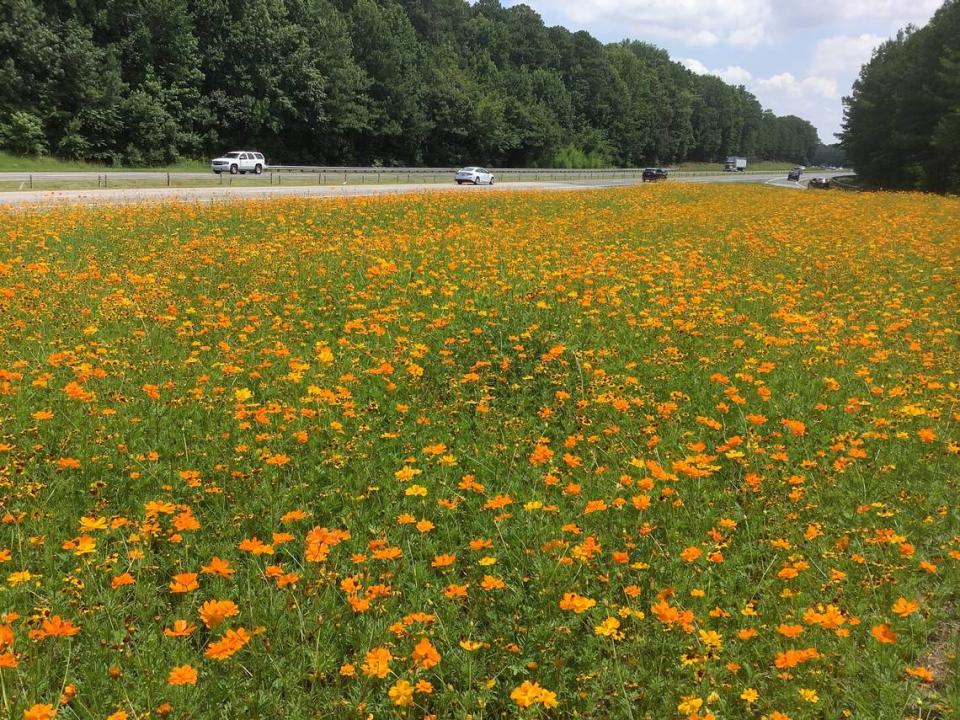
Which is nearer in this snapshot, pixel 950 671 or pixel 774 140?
pixel 950 671

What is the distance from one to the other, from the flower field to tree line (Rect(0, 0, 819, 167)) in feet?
139

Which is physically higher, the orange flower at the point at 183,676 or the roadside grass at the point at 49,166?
the roadside grass at the point at 49,166

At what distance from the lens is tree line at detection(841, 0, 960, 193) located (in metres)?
42.6

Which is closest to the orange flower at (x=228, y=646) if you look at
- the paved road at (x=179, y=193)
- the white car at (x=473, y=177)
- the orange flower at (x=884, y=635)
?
the orange flower at (x=884, y=635)

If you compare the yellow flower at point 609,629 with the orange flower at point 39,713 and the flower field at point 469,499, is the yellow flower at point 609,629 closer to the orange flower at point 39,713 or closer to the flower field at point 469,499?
the flower field at point 469,499

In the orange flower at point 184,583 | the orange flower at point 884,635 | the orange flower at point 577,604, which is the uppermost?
the orange flower at point 184,583

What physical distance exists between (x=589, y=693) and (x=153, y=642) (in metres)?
1.97

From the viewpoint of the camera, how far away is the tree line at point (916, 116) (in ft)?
140

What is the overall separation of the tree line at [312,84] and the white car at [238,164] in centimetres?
696

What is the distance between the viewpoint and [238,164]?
44.1m

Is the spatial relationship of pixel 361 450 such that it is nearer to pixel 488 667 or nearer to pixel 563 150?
pixel 488 667

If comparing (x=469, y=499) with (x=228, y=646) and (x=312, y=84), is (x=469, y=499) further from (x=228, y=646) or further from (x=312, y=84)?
(x=312, y=84)

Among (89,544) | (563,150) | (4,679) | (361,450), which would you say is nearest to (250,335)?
(361,450)

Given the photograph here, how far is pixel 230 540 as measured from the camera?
3900mm
